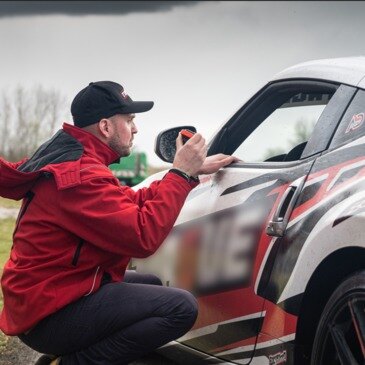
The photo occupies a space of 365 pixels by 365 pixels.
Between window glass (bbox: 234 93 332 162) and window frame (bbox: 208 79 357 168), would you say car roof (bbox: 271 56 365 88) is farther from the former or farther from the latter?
window glass (bbox: 234 93 332 162)

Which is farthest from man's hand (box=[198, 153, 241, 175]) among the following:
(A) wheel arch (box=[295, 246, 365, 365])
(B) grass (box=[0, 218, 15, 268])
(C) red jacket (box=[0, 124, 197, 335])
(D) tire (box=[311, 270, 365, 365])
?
(B) grass (box=[0, 218, 15, 268])

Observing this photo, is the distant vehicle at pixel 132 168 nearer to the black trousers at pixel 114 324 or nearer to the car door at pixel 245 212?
the car door at pixel 245 212

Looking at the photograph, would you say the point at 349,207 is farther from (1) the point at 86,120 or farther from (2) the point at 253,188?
(1) the point at 86,120

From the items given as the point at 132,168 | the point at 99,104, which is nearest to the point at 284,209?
the point at 99,104

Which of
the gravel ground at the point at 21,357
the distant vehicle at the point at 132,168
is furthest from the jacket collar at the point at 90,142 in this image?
the distant vehicle at the point at 132,168

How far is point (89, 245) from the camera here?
3.23 m

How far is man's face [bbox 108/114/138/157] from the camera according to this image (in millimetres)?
3447

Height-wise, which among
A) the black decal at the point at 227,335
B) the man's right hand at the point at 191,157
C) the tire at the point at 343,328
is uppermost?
the man's right hand at the point at 191,157

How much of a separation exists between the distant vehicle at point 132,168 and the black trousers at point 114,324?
24.5 metres

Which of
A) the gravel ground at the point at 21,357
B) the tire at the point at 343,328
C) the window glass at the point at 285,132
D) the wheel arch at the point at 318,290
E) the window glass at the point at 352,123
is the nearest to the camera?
the tire at the point at 343,328

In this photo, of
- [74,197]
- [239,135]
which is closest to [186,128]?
[239,135]

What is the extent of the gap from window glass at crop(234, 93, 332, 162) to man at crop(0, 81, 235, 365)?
498mm

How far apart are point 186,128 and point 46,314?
1241mm

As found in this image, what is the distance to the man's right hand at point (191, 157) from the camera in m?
3.31
